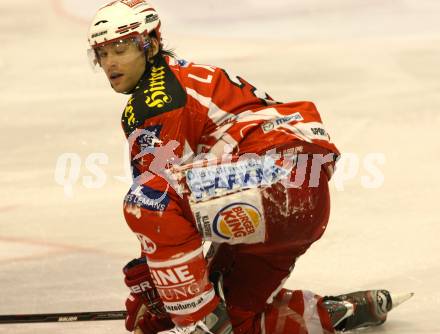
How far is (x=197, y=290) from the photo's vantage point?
328cm

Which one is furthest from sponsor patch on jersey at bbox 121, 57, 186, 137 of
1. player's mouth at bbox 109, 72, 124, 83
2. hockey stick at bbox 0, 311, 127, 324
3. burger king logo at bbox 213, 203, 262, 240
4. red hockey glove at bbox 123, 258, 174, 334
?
hockey stick at bbox 0, 311, 127, 324

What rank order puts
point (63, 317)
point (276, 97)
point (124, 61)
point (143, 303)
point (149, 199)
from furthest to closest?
1. point (276, 97)
2. point (63, 317)
3. point (143, 303)
4. point (124, 61)
5. point (149, 199)

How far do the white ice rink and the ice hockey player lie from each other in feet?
1.57

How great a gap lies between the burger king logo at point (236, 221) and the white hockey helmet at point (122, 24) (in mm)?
617

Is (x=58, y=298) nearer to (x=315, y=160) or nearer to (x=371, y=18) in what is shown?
(x=315, y=160)

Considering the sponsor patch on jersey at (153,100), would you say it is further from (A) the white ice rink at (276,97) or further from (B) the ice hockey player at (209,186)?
(A) the white ice rink at (276,97)

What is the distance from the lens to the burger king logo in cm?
328

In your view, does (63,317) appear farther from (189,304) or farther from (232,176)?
(232,176)

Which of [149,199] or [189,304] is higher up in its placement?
[149,199]

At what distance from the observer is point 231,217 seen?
3285mm

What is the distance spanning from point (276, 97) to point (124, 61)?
10.8 ft

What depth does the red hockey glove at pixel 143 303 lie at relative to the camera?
3547mm

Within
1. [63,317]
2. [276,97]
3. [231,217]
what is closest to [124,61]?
[231,217]

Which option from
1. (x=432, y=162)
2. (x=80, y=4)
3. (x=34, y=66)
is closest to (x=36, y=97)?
(x=34, y=66)
